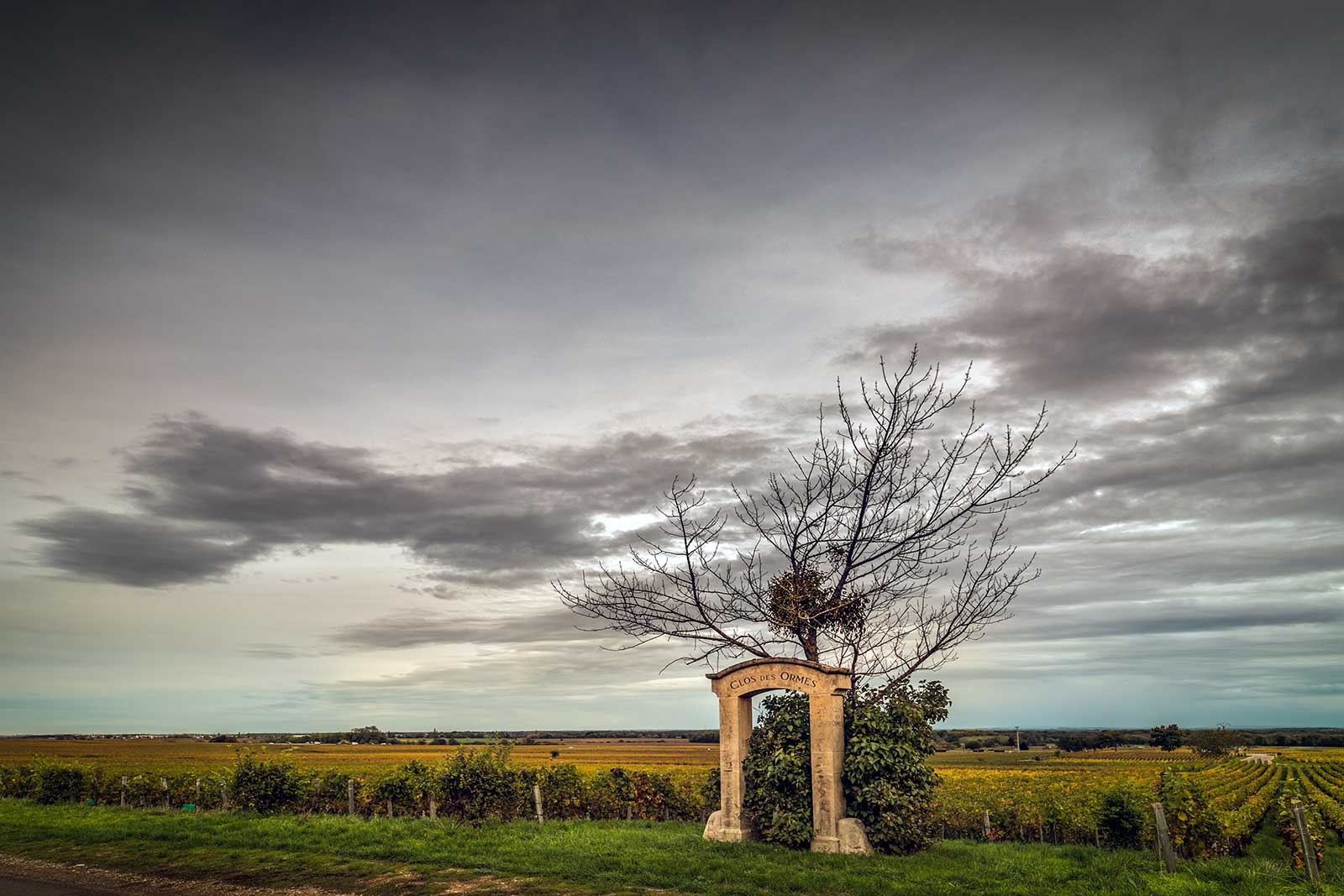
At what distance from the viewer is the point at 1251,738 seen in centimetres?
17675

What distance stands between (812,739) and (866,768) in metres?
1.10

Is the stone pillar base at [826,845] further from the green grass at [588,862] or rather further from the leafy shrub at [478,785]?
the leafy shrub at [478,785]

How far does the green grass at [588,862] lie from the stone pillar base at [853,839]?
2.03 ft

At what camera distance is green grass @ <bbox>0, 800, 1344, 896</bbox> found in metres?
11.8

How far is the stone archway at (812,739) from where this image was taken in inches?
599

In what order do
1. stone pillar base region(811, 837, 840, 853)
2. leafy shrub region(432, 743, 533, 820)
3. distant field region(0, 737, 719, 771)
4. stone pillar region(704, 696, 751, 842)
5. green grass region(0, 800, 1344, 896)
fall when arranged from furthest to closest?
distant field region(0, 737, 719, 771), leafy shrub region(432, 743, 533, 820), stone pillar region(704, 696, 751, 842), stone pillar base region(811, 837, 840, 853), green grass region(0, 800, 1344, 896)

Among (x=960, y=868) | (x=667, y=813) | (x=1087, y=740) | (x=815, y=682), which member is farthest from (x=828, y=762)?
(x=1087, y=740)

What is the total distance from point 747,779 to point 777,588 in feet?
13.0

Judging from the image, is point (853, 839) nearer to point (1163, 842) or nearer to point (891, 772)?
point (891, 772)

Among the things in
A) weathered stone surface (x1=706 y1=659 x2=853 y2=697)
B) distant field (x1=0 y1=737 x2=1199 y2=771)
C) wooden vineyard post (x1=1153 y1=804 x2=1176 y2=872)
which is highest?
weathered stone surface (x1=706 y1=659 x2=853 y2=697)

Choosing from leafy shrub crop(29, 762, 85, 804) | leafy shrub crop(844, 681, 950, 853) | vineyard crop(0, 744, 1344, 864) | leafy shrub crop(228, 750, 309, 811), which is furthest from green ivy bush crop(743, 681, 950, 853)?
leafy shrub crop(29, 762, 85, 804)

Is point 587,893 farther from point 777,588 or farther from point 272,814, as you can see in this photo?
point 272,814

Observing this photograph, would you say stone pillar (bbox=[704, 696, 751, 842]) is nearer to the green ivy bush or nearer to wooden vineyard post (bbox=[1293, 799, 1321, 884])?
the green ivy bush

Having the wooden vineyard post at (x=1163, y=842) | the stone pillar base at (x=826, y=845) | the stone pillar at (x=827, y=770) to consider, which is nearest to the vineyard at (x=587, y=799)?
the stone pillar at (x=827, y=770)
